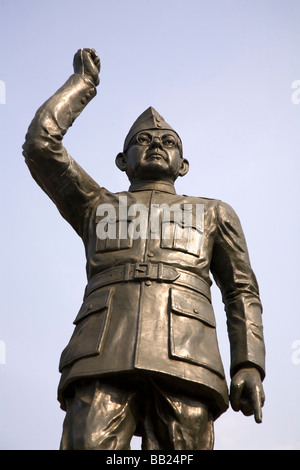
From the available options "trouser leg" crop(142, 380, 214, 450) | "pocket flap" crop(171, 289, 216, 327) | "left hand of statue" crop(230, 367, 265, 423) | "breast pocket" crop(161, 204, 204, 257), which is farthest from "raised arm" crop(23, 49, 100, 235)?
"left hand of statue" crop(230, 367, 265, 423)

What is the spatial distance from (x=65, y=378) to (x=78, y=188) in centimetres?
177

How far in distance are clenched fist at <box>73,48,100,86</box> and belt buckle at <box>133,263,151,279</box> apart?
1.94 m

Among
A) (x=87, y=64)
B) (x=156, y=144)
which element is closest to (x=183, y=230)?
(x=156, y=144)

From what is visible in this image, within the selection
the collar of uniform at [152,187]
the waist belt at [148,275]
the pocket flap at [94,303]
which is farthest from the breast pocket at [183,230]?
the pocket flap at [94,303]

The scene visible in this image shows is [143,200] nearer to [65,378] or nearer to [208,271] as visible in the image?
[208,271]

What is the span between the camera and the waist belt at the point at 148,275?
20.8 feet

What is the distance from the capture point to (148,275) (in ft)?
20.7

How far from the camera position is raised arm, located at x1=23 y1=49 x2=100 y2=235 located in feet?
22.2

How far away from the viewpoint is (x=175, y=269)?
6.45 metres

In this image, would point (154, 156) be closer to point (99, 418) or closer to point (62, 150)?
point (62, 150)

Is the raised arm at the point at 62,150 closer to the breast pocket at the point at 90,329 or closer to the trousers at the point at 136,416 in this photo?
the breast pocket at the point at 90,329

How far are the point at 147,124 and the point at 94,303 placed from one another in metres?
2.09

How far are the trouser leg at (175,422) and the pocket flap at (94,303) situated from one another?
74 centimetres
